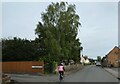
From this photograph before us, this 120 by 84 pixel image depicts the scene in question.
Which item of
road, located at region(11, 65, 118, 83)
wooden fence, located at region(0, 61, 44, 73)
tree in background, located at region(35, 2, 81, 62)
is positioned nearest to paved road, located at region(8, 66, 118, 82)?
road, located at region(11, 65, 118, 83)

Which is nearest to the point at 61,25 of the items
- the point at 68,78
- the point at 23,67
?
the point at 23,67

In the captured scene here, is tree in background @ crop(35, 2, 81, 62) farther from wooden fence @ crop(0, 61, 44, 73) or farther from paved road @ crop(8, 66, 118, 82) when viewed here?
paved road @ crop(8, 66, 118, 82)

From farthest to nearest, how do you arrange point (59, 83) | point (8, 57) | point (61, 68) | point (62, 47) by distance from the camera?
point (62, 47) → point (8, 57) → point (61, 68) → point (59, 83)

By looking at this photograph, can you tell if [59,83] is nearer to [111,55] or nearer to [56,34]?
[56,34]

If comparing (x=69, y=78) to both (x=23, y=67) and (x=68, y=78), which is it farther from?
(x=23, y=67)

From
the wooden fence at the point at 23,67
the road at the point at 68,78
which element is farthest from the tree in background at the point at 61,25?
the road at the point at 68,78

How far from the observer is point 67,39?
62.8 m

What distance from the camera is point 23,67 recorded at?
151 ft

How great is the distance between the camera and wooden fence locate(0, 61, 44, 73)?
44.5 metres

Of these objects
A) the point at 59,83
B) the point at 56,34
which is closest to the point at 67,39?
the point at 56,34

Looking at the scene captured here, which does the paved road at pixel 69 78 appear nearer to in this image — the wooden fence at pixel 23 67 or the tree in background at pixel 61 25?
the wooden fence at pixel 23 67

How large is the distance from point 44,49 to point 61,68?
25696 millimetres

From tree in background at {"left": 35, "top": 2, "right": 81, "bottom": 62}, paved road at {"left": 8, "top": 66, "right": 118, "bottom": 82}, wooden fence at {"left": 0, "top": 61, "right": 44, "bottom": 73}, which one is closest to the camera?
Answer: paved road at {"left": 8, "top": 66, "right": 118, "bottom": 82}

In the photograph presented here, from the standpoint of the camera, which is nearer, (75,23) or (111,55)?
(75,23)
